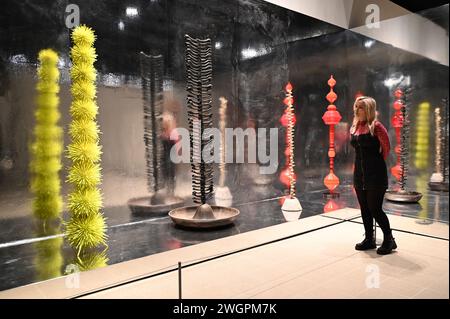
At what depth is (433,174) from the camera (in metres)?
1.29

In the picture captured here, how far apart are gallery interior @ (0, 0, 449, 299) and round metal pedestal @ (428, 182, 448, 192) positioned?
16mm

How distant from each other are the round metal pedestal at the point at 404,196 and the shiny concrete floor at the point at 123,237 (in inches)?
2.1

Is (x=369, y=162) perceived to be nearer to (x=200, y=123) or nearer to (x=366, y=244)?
(x=366, y=244)

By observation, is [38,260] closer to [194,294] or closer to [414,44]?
[194,294]

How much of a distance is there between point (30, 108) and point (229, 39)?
2.27 m

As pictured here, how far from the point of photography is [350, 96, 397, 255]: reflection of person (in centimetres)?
226

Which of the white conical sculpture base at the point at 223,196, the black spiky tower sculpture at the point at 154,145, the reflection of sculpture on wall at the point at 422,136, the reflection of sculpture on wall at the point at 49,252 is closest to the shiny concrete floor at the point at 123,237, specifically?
the reflection of sculpture on wall at the point at 49,252

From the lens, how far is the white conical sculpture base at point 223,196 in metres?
4.28

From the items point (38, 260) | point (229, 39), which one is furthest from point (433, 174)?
point (229, 39)

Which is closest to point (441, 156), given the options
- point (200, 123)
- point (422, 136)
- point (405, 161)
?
point (422, 136)

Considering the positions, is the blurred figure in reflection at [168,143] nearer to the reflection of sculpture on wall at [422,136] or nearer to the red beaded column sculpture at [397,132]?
the red beaded column sculpture at [397,132]

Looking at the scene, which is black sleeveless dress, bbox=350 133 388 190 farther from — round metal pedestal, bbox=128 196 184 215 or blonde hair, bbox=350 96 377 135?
round metal pedestal, bbox=128 196 184 215

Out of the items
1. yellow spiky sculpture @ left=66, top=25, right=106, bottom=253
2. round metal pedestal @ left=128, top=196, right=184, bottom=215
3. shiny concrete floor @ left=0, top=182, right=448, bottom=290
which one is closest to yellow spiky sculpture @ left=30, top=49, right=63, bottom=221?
shiny concrete floor @ left=0, top=182, right=448, bottom=290

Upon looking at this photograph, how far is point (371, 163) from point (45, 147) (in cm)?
240
